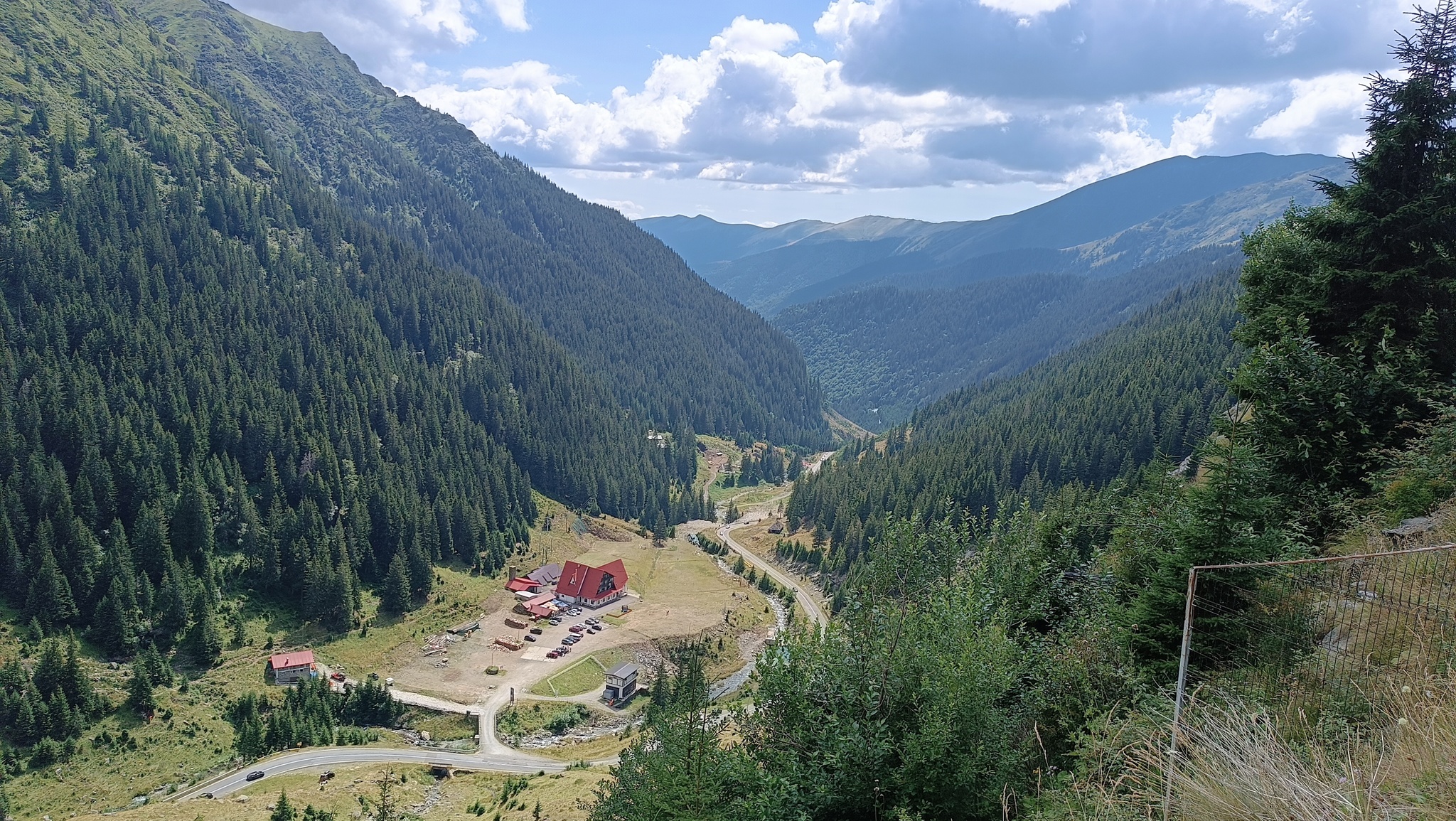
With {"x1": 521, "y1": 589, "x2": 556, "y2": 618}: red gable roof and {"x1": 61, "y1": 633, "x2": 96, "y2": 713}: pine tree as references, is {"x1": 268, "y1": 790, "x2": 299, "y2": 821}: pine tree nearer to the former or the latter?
{"x1": 61, "y1": 633, "x2": 96, "y2": 713}: pine tree

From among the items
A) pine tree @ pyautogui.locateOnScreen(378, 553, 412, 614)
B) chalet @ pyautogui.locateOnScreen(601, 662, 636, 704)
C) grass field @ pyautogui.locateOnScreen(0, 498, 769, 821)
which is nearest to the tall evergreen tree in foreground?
grass field @ pyautogui.locateOnScreen(0, 498, 769, 821)

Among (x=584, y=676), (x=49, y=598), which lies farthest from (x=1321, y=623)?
(x=49, y=598)

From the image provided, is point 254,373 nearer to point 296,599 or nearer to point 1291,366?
point 296,599

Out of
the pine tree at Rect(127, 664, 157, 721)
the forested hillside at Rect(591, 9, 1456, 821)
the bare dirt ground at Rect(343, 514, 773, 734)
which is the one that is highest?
the forested hillside at Rect(591, 9, 1456, 821)

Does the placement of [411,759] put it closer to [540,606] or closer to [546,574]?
[540,606]

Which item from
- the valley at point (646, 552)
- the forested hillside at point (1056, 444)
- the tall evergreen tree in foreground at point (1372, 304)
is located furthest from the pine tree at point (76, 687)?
the tall evergreen tree in foreground at point (1372, 304)

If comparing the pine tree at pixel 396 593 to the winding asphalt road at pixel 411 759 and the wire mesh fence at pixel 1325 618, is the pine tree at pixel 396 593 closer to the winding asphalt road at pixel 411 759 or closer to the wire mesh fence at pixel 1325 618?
the winding asphalt road at pixel 411 759

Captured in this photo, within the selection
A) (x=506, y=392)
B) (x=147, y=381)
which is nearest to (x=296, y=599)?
(x=147, y=381)
